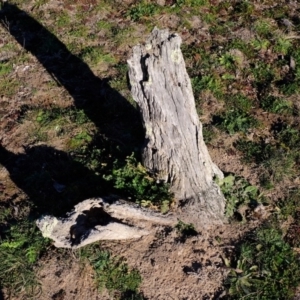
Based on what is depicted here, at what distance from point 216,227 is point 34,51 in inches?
271

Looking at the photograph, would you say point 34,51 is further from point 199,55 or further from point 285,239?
point 285,239

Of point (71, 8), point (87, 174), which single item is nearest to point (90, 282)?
point (87, 174)

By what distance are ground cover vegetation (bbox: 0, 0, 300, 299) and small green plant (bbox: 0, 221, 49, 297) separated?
0.02m

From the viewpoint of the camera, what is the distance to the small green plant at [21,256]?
743 cm

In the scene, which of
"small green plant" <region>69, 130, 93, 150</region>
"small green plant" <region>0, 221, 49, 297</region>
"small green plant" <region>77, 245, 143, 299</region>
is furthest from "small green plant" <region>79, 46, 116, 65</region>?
"small green plant" <region>77, 245, 143, 299</region>

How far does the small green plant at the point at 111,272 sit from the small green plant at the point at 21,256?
0.81m

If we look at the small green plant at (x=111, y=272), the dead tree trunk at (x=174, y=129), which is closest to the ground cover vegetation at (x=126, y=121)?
the small green plant at (x=111, y=272)

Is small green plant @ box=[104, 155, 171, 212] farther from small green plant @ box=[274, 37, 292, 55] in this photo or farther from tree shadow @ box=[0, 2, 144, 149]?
small green plant @ box=[274, 37, 292, 55]

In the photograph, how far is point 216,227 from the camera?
26.3 feet

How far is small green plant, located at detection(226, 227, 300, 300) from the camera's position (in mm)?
7219

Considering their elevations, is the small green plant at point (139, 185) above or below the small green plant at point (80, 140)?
below

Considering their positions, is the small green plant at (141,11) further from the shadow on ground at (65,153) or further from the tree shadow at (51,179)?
the tree shadow at (51,179)

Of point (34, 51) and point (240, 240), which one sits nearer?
point (240, 240)

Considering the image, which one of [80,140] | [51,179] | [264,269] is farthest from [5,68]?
[264,269]
